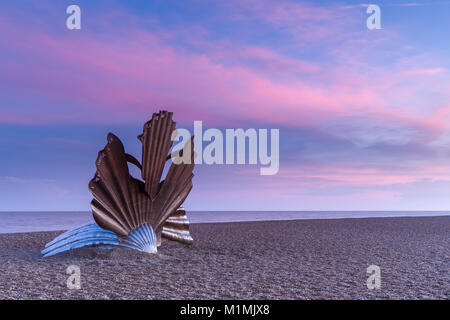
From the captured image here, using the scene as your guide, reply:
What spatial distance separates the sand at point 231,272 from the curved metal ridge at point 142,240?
0.22 meters

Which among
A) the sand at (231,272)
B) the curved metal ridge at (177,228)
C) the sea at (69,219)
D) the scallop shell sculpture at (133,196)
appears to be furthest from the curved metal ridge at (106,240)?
the sea at (69,219)

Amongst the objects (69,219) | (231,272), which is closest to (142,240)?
(231,272)

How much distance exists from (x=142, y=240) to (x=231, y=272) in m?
3.60

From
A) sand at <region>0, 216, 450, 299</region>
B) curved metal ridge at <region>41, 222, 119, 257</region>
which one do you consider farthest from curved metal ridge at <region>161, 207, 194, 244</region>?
curved metal ridge at <region>41, 222, 119, 257</region>

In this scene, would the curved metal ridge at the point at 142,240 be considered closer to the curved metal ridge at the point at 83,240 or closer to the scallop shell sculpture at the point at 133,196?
the scallop shell sculpture at the point at 133,196

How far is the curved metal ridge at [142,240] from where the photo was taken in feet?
36.6

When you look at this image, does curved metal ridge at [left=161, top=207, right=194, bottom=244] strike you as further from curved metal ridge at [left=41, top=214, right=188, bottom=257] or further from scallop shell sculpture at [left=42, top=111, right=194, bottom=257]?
curved metal ridge at [left=41, top=214, right=188, bottom=257]

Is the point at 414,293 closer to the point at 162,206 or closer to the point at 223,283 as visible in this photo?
the point at 223,283

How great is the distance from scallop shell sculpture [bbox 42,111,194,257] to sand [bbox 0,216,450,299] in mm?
427

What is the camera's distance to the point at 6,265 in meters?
9.29

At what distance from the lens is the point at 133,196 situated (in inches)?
436

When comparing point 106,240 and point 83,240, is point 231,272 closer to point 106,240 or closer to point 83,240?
point 106,240
